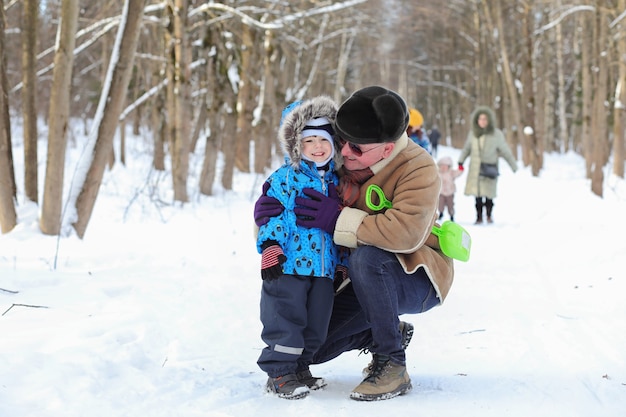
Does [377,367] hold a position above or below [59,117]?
below

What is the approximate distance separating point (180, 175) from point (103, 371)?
28.0ft

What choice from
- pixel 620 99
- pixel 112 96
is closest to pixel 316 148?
pixel 112 96

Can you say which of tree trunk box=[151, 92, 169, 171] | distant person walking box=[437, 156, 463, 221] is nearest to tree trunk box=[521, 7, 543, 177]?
distant person walking box=[437, 156, 463, 221]

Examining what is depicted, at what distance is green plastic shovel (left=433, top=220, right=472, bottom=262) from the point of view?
3000 millimetres

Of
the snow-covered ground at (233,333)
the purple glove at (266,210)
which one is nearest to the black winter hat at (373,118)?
the purple glove at (266,210)

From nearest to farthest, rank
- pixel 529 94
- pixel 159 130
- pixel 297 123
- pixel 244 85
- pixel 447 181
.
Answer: pixel 297 123 → pixel 447 181 → pixel 244 85 → pixel 159 130 → pixel 529 94

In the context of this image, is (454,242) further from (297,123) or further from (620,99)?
(620,99)

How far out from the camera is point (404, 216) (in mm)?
2803

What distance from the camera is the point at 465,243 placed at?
3053 millimetres

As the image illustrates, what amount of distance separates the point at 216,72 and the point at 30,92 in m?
6.20

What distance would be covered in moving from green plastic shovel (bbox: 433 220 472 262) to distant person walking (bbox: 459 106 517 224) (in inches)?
265

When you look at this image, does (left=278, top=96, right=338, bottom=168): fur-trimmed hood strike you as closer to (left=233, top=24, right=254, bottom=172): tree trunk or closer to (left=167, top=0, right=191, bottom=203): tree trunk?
(left=167, top=0, right=191, bottom=203): tree trunk

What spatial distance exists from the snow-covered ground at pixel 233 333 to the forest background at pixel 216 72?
3.38ft

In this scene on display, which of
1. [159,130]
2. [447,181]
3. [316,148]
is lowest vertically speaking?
[159,130]
